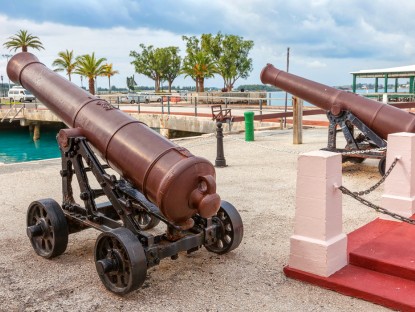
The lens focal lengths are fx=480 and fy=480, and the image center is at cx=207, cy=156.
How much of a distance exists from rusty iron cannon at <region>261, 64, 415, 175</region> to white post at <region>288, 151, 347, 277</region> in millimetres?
4023

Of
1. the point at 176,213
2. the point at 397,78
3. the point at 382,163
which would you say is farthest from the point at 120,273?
the point at 397,78

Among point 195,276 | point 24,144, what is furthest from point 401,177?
point 24,144

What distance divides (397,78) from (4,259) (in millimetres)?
33449

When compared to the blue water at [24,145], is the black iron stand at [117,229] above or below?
above

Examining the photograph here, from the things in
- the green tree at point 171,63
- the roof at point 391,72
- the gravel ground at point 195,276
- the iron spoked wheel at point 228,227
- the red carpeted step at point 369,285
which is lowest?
the gravel ground at point 195,276

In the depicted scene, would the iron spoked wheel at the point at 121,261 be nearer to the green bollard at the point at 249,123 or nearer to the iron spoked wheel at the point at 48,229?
the iron spoked wheel at the point at 48,229

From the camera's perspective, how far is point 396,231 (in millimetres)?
5270

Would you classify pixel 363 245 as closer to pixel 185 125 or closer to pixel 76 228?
pixel 76 228

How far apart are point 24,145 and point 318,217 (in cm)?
3565

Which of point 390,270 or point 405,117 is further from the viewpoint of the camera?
point 405,117

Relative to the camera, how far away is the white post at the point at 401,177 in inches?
223

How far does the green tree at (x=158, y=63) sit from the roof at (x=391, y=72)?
37560mm

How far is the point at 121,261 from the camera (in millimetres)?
3980

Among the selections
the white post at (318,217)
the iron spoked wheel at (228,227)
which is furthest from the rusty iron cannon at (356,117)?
the iron spoked wheel at (228,227)
